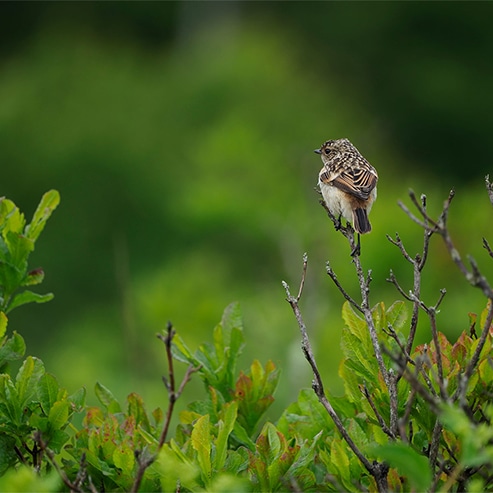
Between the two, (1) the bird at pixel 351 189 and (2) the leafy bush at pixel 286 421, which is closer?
(2) the leafy bush at pixel 286 421

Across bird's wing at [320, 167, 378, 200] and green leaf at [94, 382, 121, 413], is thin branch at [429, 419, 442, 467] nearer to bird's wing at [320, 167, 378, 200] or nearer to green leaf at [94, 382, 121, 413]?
green leaf at [94, 382, 121, 413]

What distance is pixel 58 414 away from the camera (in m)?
2.29

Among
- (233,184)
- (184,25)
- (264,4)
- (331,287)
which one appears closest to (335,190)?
(331,287)

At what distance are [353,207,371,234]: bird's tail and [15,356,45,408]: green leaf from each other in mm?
2203

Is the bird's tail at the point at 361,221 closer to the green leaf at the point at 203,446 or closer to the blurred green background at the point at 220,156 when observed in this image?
the blurred green background at the point at 220,156

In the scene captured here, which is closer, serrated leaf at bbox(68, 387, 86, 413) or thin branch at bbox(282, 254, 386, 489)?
thin branch at bbox(282, 254, 386, 489)

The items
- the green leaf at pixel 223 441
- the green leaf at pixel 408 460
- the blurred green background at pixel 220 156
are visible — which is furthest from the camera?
the blurred green background at pixel 220 156

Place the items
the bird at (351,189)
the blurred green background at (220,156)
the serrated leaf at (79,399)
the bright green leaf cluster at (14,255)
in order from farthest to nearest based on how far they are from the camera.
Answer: the blurred green background at (220,156), the bird at (351,189), the bright green leaf cluster at (14,255), the serrated leaf at (79,399)

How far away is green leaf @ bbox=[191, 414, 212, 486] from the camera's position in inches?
81.9

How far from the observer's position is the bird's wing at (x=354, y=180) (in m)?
4.58

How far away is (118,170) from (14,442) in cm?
1695

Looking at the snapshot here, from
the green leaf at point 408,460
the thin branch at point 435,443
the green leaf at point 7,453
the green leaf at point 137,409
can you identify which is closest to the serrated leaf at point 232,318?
the green leaf at point 137,409

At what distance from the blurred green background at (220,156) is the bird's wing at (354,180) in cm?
114

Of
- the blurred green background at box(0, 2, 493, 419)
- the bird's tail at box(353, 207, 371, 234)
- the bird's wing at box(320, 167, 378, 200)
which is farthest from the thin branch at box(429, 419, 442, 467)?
the bird's wing at box(320, 167, 378, 200)
